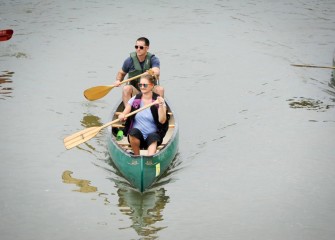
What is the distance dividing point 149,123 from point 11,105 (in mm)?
5505

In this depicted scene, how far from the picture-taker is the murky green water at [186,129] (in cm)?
825

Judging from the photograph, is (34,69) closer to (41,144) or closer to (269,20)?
(41,144)

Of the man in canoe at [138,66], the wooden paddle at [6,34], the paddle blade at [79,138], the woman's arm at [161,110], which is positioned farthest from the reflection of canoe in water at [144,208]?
the wooden paddle at [6,34]

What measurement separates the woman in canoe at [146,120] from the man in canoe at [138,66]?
1119 millimetres

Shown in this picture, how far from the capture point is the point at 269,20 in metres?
22.7

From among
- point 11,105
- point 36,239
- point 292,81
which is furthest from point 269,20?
point 36,239

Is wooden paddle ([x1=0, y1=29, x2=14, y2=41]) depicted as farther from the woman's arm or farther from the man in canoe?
the woman's arm

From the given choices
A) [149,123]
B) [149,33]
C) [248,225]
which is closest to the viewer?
[248,225]

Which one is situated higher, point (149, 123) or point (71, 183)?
point (149, 123)

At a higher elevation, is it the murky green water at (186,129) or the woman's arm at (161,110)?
the woman's arm at (161,110)

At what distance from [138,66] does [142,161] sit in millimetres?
3177

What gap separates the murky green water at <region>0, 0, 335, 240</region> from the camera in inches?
325

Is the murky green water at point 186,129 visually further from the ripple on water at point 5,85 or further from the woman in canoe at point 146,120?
the woman in canoe at point 146,120

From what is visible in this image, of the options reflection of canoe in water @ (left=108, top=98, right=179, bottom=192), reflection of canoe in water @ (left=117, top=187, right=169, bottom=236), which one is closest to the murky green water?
reflection of canoe in water @ (left=117, top=187, right=169, bottom=236)
